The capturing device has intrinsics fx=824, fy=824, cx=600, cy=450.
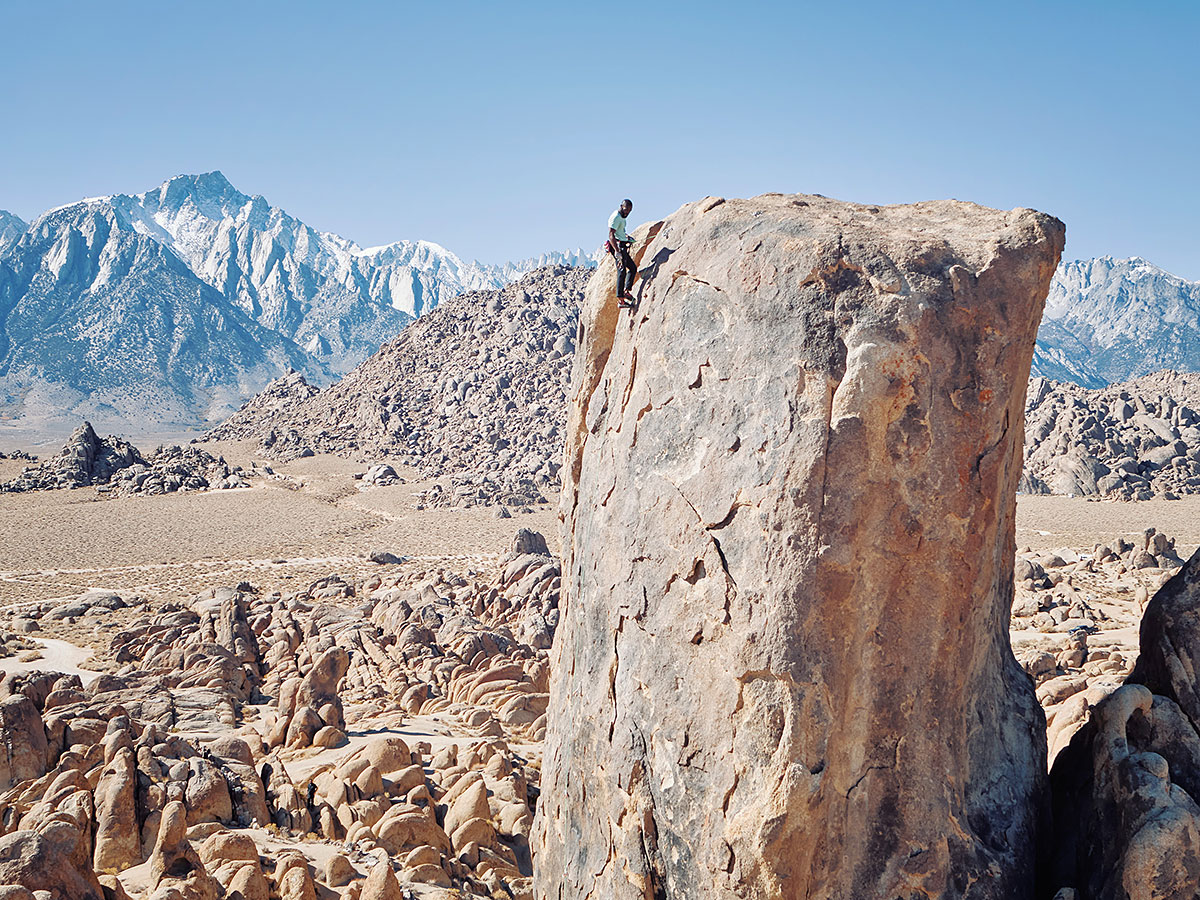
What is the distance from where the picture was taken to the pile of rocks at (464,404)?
5682cm

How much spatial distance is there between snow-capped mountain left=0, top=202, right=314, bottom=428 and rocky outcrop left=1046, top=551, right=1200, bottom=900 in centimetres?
15828

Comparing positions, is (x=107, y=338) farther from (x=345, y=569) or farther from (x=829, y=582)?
(x=829, y=582)

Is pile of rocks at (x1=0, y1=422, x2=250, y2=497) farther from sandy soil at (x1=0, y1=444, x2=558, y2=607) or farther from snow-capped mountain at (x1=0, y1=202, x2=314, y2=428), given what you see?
snow-capped mountain at (x1=0, y1=202, x2=314, y2=428)

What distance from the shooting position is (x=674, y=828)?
19.2 ft

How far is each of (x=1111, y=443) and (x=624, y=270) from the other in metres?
52.5

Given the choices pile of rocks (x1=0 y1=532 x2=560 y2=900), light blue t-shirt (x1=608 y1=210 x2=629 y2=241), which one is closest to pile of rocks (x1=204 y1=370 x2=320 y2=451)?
pile of rocks (x1=0 y1=532 x2=560 y2=900)

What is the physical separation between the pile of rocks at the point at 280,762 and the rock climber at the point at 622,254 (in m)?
6.05

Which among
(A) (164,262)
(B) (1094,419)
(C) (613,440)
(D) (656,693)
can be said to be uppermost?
(A) (164,262)

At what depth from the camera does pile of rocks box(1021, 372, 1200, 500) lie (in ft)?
146

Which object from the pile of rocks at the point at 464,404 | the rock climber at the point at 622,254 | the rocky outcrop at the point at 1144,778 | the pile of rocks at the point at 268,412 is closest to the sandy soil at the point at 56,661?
the rock climber at the point at 622,254

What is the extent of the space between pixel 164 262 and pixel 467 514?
188549 millimetres

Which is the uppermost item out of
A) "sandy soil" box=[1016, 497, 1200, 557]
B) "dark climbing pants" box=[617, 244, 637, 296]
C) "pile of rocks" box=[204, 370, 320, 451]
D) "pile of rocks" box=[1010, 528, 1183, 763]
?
"pile of rocks" box=[204, 370, 320, 451]

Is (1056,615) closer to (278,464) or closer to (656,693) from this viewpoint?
(656,693)

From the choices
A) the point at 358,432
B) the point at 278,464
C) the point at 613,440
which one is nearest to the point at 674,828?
the point at 613,440
